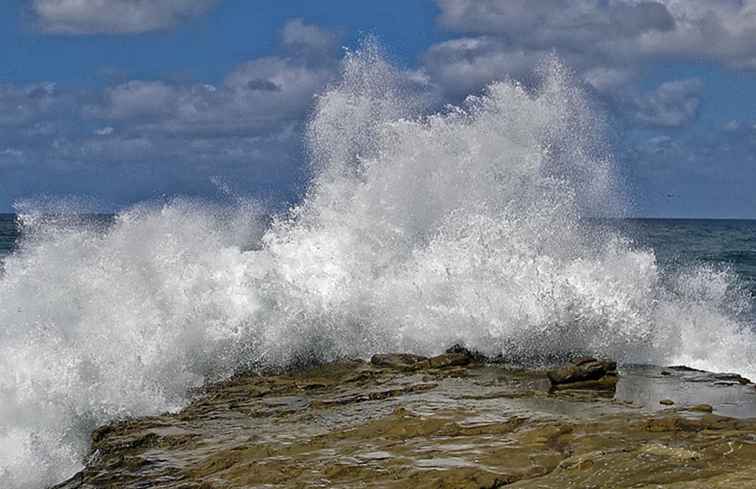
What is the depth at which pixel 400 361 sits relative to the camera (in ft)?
37.0

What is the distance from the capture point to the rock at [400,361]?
437 inches

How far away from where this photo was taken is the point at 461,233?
527 inches

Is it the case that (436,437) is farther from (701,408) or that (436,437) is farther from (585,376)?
(585,376)

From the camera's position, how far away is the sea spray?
10.8m

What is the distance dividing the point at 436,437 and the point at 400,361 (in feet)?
12.1

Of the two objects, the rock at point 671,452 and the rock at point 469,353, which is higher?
the rock at point 469,353

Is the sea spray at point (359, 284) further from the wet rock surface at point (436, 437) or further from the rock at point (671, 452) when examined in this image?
the rock at point (671, 452)

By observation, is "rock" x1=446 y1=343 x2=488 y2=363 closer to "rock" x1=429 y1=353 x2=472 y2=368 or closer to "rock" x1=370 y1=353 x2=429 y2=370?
"rock" x1=429 y1=353 x2=472 y2=368

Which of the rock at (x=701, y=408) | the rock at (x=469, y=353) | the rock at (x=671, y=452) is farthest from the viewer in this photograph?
the rock at (x=469, y=353)

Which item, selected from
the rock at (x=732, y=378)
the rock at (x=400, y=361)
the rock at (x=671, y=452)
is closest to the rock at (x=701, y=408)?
the rock at (x=671, y=452)

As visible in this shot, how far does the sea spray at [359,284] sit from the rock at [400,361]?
65 cm

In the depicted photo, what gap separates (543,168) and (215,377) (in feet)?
20.9

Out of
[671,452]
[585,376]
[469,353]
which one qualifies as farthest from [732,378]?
[671,452]

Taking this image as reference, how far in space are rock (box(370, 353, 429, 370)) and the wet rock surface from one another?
0.87 feet
